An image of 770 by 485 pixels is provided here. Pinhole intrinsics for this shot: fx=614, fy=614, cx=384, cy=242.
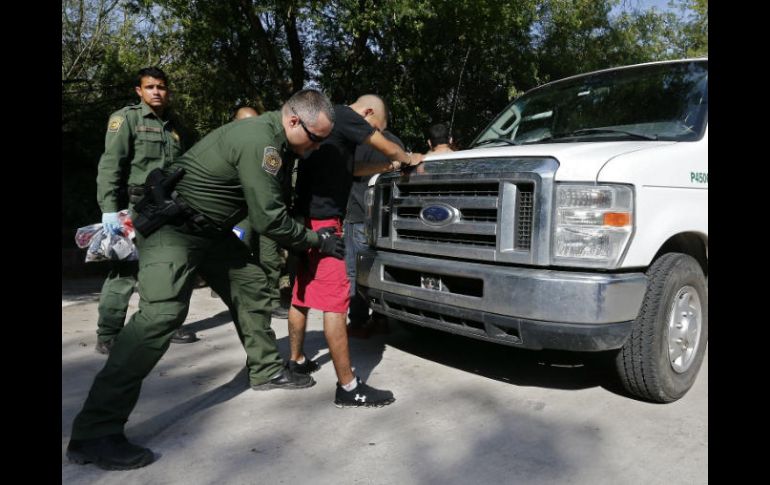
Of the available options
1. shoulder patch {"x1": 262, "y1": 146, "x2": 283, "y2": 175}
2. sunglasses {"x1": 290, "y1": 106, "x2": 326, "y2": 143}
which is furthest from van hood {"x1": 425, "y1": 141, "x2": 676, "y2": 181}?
shoulder patch {"x1": 262, "y1": 146, "x2": 283, "y2": 175}

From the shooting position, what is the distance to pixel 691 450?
9.49 feet

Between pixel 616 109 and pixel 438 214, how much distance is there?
4.97ft

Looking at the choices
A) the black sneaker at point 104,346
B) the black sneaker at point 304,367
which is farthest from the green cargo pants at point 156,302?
the black sneaker at point 104,346

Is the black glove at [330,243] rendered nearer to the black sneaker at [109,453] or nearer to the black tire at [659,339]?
the black sneaker at [109,453]

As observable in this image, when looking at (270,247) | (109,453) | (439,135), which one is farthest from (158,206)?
(439,135)

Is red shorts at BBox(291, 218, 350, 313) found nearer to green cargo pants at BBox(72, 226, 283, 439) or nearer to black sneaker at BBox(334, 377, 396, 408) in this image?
green cargo pants at BBox(72, 226, 283, 439)

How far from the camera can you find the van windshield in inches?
148

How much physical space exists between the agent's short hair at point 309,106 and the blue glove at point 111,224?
170 cm

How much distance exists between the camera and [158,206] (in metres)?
3.00

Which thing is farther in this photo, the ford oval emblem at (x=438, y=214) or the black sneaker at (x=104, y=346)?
the black sneaker at (x=104, y=346)

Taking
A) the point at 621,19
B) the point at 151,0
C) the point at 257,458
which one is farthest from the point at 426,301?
the point at 621,19

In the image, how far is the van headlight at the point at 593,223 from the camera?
304 centimetres

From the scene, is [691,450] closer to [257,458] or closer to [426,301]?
[426,301]

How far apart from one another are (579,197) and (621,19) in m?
12.4
